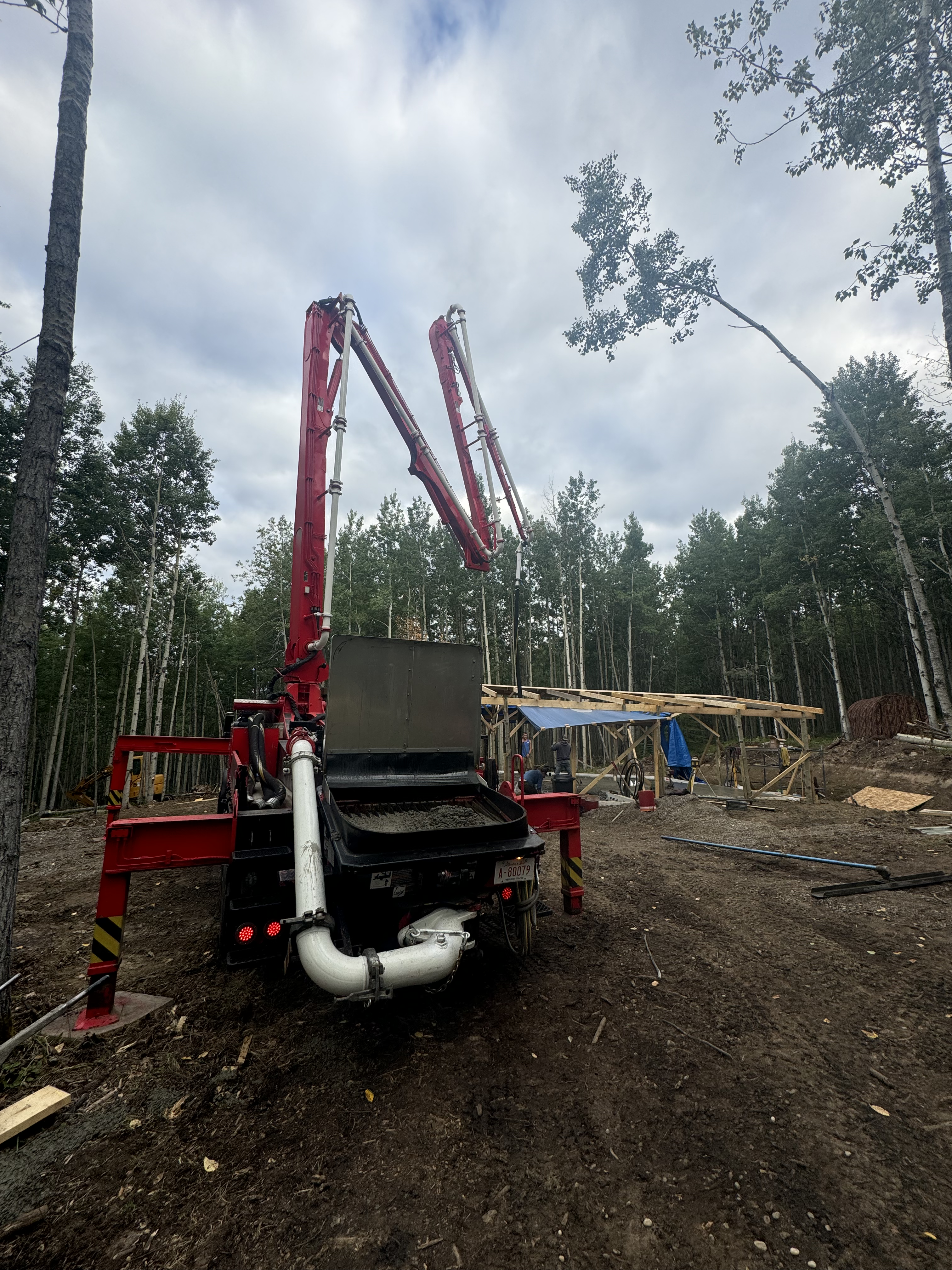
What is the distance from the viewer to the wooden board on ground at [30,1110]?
91.2 inches

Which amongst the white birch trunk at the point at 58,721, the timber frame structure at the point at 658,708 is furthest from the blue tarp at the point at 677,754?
the white birch trunk at the point at 58,721

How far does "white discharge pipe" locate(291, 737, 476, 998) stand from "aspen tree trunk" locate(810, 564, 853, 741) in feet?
79.8

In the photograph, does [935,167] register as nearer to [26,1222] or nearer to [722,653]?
[26,1222]

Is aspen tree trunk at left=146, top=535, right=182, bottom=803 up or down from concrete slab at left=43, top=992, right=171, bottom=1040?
up

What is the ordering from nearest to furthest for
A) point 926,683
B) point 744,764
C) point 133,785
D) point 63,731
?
point 744,764, point 133,785, point 926,683, point 63,731

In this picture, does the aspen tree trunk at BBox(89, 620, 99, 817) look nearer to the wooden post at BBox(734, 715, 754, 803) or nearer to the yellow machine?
the yellow machine

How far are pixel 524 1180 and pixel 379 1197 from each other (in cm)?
59

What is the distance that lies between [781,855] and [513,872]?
5.94 meters

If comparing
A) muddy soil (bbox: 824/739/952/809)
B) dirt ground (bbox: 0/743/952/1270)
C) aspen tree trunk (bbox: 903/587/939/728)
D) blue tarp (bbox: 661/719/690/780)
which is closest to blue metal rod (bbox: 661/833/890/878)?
dirt ground (bbox: 0/743/952/1270)

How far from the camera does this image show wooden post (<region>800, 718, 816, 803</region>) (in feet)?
43.7

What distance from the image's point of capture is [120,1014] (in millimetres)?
3404

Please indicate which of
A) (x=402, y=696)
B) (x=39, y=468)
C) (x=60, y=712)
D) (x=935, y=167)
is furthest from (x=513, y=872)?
(x=60, y=712)

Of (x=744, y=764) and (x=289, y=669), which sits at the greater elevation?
(x=289, y=669)

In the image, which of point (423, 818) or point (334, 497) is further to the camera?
point (334, 497)
